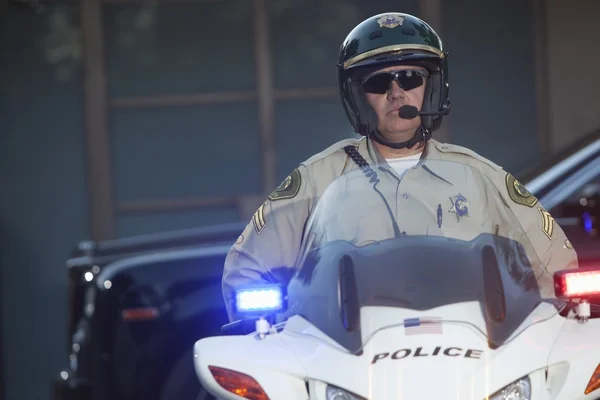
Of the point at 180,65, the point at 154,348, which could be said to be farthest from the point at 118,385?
the point at 180,65

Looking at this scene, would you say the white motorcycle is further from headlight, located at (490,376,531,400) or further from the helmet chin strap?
the helmet chin strap

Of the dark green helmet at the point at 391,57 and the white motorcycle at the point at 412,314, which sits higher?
the dark green helmet at the point at 391,57

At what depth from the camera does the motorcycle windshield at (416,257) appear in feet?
9.53

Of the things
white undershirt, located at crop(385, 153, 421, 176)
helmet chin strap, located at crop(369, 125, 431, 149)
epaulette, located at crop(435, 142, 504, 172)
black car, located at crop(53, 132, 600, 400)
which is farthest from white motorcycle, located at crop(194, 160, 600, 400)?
black car, located at crop(53, 132, 600, 400)

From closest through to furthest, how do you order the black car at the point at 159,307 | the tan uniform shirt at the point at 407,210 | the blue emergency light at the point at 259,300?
the blue emergency light at the point at 259,300 < the tan uniform shirt at the point at 407,210 < the black car at the point at 159,307

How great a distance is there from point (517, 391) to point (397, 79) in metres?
1.13

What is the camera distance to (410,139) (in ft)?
12.3

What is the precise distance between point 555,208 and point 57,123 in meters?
4.79

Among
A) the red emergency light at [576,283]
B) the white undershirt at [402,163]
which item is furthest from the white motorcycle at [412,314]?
the white undershirt at [402,163]

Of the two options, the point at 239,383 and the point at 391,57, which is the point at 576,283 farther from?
the point at 391,57

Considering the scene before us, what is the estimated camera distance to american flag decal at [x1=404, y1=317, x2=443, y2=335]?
2.83m

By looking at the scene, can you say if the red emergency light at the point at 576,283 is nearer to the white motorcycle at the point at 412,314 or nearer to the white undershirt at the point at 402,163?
the white motorcycle at the point at 412,314

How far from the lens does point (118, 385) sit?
5.23 meters

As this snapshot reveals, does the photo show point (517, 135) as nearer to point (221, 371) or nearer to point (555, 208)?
point (555, 208)
